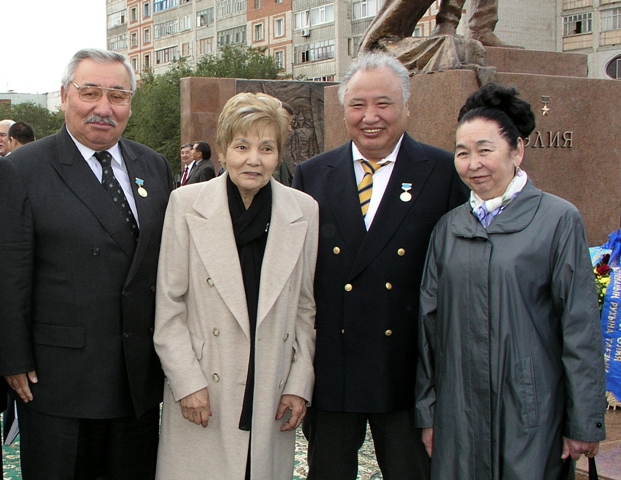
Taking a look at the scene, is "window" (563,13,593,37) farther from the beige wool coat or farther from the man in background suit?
the beige wool coat

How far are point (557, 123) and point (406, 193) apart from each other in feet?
12.4

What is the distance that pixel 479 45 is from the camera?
6531mm

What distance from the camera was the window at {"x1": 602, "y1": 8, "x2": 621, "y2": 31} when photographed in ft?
116

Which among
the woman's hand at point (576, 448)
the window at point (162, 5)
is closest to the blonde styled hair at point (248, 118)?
the woman's hand at point (576, 448)

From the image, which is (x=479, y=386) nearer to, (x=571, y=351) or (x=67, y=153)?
(x=571, y=351)

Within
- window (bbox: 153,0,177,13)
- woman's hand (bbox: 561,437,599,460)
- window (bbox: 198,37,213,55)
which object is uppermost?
window (bbox: 153,0,177,13)

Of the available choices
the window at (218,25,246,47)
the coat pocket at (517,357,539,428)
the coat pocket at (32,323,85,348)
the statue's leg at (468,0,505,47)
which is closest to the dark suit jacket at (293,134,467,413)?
the coat pocket at (517,357,539,428)

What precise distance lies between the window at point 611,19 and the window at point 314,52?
1630 cm

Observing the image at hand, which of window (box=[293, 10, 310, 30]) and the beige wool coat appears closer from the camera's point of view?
the beige wool coat

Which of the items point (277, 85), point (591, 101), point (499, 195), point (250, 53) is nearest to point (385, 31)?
point (591, 101)

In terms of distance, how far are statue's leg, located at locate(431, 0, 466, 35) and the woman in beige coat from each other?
432 centimetres

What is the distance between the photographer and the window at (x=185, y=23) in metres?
58.5

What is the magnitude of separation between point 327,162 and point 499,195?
2.73 feet

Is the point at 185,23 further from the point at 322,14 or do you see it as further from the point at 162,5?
the point at 322,14
